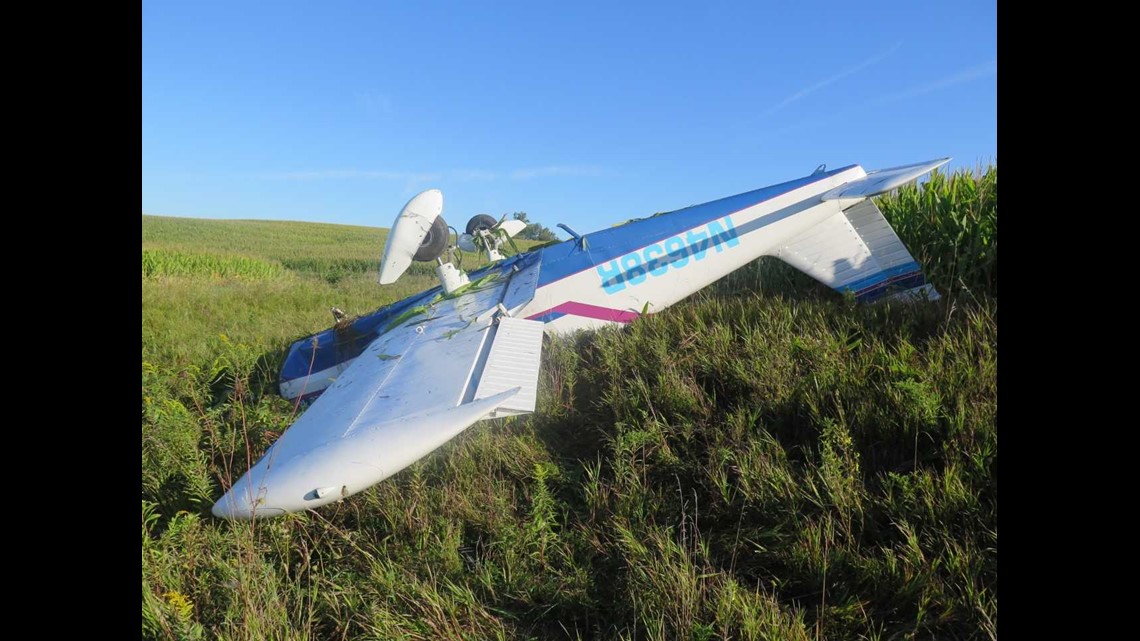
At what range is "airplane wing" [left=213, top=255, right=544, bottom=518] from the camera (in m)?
2.88

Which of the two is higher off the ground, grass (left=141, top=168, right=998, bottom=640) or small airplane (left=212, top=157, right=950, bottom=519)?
small airplane (left=212, top=157, right=950, bottom=519)

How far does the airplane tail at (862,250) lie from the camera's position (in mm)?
5391

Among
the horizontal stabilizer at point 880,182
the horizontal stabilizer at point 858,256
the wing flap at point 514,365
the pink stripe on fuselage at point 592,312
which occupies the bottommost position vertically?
the wing flap at point 514,365

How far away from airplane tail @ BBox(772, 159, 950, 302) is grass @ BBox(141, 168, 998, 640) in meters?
0.51

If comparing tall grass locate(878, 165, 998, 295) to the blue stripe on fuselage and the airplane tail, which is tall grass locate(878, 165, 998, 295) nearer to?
the airplane tail

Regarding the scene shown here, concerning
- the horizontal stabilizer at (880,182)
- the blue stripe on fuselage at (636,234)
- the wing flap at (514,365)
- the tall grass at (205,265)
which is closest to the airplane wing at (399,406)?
the wing flap at (514,365)

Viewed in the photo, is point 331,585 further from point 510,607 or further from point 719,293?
point 719,293

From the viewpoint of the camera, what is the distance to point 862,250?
5.71m

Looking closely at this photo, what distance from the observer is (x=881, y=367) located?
12.0ft

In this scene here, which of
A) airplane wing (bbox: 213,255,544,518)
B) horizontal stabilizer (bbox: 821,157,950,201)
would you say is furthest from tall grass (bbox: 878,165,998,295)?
airplane wing (bbox: 213,255,544,518)

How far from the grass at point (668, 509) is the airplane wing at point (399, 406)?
0.99 feet

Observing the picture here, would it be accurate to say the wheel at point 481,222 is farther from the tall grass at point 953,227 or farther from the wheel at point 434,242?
the tall grass at point 953,227
